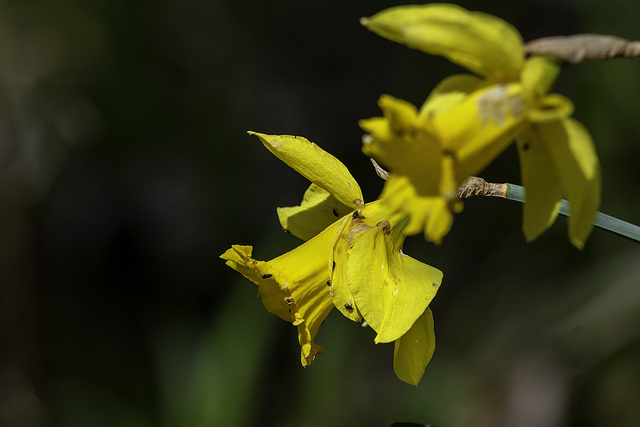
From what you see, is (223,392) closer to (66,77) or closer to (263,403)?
(263,403)

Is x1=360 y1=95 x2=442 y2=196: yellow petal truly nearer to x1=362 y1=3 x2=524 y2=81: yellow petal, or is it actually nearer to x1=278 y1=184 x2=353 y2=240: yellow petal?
x1=362 y1=3 x2=524 y2=81: yellow petal

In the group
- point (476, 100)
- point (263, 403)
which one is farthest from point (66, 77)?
point (476, 100)

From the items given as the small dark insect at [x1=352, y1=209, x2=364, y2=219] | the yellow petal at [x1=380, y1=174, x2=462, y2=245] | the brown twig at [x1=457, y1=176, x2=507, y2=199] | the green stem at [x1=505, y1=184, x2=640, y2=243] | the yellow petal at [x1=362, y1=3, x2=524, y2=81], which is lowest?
the small dark insect at [x1=352, y1=209, x2=364, y2=219]

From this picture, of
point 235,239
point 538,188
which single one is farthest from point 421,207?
point 235,239

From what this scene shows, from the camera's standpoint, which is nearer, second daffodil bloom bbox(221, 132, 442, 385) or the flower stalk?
the flower stalk

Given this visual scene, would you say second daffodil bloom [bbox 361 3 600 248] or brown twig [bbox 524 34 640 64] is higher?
brown twig [bbox 524 34 640 64]

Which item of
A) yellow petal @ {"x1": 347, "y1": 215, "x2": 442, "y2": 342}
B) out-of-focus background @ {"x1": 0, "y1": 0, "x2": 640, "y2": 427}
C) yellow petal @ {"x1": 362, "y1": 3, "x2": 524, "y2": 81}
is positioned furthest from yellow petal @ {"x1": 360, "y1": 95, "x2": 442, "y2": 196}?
out-of-focus background @ {"x1": 0, "y1": 0, "x2": 640, "y2": 427}

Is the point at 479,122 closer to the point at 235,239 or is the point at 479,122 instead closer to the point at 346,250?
the point at 346,250
